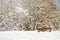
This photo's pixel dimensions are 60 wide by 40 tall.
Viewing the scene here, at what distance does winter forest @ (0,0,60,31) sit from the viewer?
1.62 meters

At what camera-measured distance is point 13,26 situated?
1.63 m

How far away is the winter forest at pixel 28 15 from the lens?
1.62 meters
